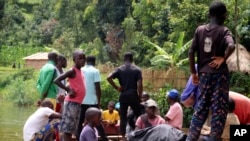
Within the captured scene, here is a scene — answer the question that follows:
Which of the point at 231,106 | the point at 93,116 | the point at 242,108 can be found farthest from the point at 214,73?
the point at 93,116

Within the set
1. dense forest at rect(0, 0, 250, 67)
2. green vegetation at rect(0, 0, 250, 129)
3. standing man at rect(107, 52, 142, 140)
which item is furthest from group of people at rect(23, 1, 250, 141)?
dense forest at rect(0, 0, 250, 67)

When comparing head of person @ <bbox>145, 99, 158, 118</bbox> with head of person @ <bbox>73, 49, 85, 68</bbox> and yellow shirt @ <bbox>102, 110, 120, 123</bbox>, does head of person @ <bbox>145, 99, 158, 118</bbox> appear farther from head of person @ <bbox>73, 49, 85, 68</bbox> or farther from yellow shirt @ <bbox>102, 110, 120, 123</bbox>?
yellow shirt @ <bbox>102, 110, 120, 123</bbox>

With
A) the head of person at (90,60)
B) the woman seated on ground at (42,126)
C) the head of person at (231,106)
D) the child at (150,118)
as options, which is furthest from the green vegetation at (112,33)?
the head of person at (231,106)

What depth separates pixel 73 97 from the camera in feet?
28.8

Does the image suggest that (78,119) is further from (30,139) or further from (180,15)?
(180,15)

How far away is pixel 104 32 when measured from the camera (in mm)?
40281

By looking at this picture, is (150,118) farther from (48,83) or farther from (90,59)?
(48,83)

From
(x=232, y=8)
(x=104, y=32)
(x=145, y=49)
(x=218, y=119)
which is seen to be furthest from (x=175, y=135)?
(x=104, y=32)

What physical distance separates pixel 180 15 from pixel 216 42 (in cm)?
1632

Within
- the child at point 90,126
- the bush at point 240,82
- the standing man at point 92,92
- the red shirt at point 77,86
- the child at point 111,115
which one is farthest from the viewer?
the bush at point 240,82

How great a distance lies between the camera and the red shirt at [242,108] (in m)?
7.49

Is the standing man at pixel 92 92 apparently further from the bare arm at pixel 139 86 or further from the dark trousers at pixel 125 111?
the bare arm at pixel 139 86

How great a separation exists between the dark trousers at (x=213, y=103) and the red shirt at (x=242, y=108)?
120 centimetres

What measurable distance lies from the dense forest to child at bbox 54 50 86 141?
9257mm
